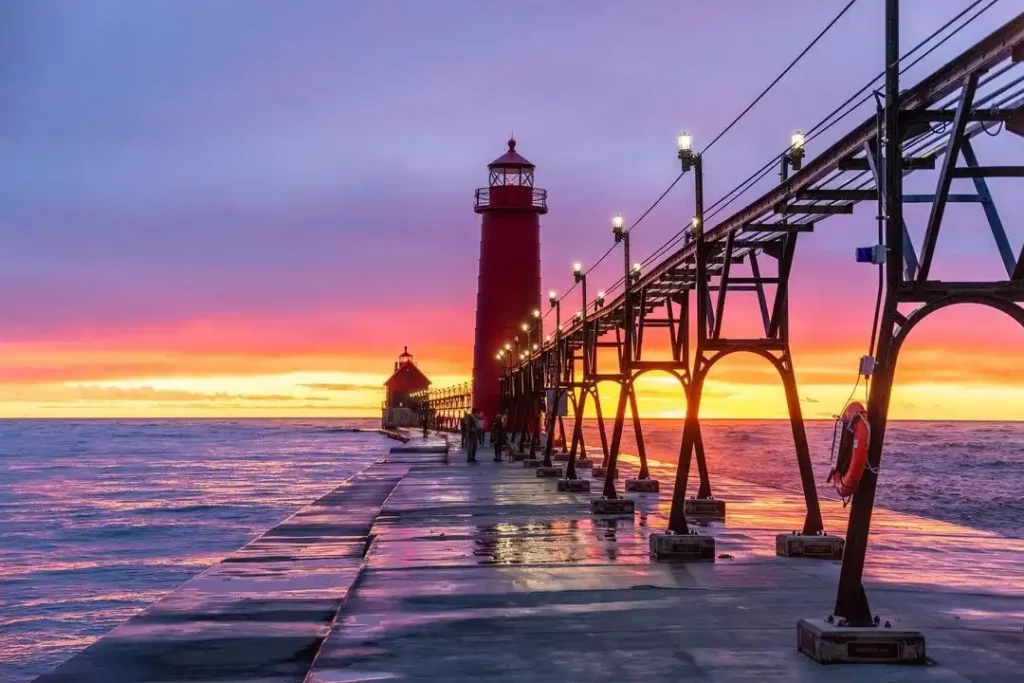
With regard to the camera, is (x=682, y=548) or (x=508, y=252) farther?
(x=508, y=252)

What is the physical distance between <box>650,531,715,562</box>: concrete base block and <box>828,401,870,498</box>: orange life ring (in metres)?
5.88

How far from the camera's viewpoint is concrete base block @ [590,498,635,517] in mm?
22016

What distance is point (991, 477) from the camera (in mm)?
59719

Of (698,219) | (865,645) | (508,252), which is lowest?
(865,645)

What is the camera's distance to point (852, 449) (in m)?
9.09

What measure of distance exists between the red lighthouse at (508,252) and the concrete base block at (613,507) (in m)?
38.9

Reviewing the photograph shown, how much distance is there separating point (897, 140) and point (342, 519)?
18601mm

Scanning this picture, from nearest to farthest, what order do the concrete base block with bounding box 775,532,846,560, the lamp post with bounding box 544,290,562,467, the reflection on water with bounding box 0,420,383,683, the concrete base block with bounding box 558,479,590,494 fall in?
the concrete base block with bounding box 775,532,846,560
the reflection on water with bounding box 0,420,383,683
the concrete base block with bounding box 558,479,590,494
the lamp post with bounding box 544,290,562,467

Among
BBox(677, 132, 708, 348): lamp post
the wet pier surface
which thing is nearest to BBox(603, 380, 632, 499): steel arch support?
the wet pier surface

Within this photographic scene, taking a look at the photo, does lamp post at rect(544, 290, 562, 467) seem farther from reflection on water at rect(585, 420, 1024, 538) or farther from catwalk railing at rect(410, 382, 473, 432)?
catwalk railing at rect(410, 382, 473, 432)

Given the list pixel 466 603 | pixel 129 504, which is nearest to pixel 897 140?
pixel 466 603

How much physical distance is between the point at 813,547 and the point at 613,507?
23.5 ft

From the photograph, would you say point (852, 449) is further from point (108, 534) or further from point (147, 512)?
point (147, 512)

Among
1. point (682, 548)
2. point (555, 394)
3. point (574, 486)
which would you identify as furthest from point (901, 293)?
point (555, 394)
